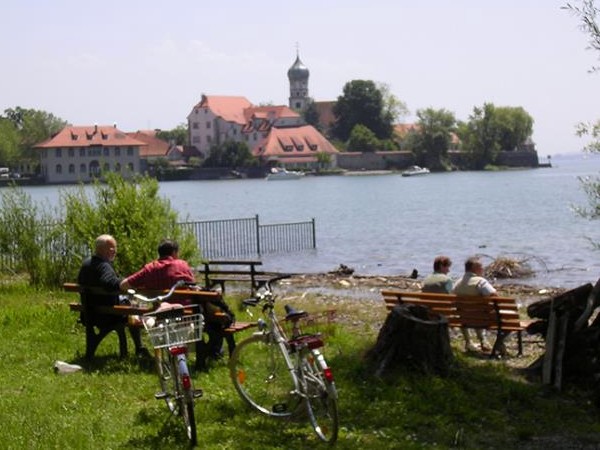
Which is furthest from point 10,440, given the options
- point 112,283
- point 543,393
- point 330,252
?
point 330,252

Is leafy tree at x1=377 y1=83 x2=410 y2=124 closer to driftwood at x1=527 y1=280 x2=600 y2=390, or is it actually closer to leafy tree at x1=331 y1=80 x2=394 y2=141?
leafy tree at x1=331 y1=80 x2=394 y2=141

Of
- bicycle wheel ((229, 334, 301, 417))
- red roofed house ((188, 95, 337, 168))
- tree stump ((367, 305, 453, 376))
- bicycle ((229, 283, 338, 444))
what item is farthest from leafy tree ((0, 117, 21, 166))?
bicycle ((229, 283, 338, 444))

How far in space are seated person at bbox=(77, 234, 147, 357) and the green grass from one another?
0.39 m

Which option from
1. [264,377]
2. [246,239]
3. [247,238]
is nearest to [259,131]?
[246,239]

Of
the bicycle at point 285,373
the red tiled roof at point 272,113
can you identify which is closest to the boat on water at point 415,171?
the red tiled roof at point 272,113

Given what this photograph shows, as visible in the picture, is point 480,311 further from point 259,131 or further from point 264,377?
point 259,131

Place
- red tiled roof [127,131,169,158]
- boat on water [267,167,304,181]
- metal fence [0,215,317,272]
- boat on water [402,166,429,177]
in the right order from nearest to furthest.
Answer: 1. metal fence [0,215,317,272]
2. boat on water [402,166,429,177]
3. boat on water [267,167,304,181]
4. red tiled roof [127,131,169,158]

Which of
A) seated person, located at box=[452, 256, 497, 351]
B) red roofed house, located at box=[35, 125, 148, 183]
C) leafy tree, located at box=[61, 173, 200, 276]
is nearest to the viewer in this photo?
seated person, located at box=[452, 256, 497, 351]

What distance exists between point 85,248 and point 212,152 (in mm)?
154957

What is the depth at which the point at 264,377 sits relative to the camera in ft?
30.5

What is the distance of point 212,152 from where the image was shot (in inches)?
6821

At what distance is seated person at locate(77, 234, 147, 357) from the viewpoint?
450 inches

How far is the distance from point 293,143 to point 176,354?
6751 inches

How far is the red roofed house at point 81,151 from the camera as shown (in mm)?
155500
